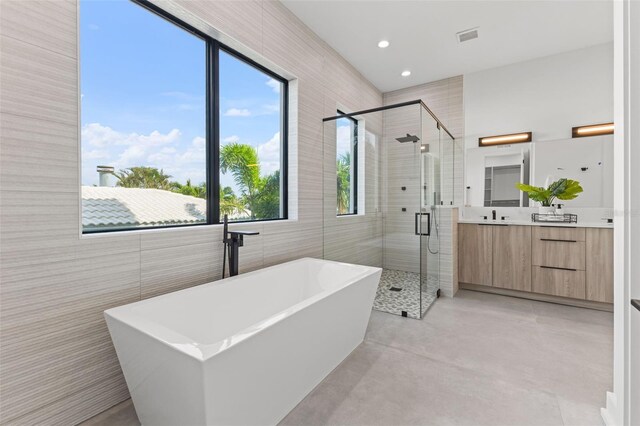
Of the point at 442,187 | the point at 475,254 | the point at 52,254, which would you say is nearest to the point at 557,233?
the point at 475,254

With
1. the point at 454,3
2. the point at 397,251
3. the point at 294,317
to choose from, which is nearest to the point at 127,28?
the point at 294,317

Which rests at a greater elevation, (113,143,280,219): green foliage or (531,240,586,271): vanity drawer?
(113,143,280,219): green foliage


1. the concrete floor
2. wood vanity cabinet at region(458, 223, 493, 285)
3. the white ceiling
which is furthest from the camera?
wood vanity cabinet at region(458, 223, 493, 285)

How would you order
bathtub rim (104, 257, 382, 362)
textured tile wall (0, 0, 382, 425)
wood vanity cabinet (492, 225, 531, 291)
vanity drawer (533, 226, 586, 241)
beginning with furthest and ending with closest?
wood vanity cabinet (492, 225, 531, 291), vanity drawer (533, 226, 586, 241), textured tile wall (0, 0, 382, 425), bathtub rim (104, 257, 382, 362)

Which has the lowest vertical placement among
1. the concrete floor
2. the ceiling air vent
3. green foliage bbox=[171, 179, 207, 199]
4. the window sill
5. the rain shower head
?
the concrete floor

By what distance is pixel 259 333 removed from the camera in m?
1.18

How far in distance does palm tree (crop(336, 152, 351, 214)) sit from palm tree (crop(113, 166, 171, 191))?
192cm

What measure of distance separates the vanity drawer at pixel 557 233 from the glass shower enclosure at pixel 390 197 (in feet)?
3.48

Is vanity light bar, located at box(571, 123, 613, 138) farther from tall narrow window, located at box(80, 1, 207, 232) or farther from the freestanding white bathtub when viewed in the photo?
tall narrow window, located at box(80, 1, 207, 232)

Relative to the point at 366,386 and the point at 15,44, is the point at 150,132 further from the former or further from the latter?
the point at 366,386

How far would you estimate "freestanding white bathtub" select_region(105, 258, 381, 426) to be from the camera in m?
1.06

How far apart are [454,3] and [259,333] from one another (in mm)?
3291

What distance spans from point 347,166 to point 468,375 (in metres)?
2.36

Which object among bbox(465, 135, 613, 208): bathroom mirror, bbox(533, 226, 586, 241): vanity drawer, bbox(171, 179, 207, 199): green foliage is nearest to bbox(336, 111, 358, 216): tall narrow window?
bbox(171, 179, 207, 199): green foliage
